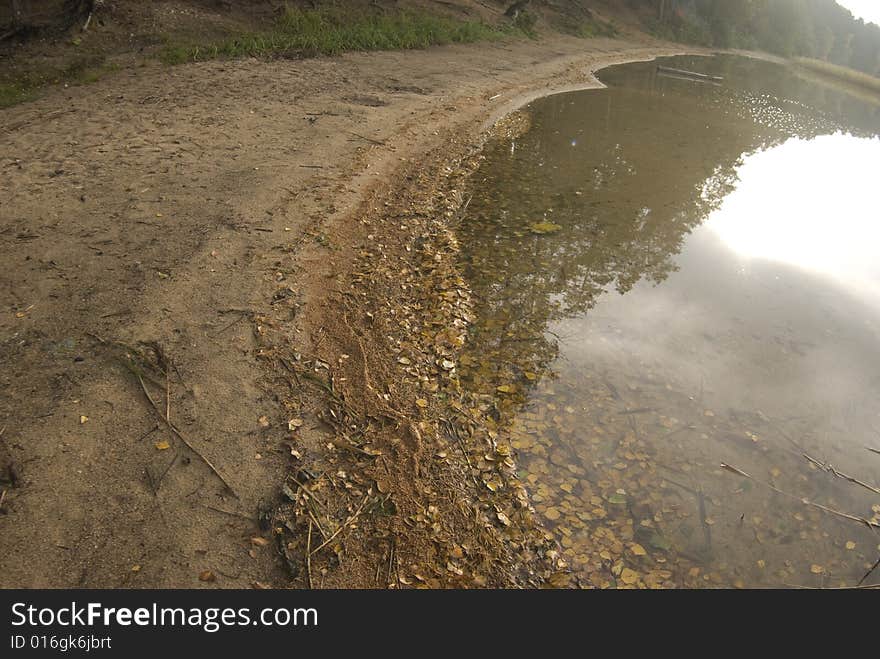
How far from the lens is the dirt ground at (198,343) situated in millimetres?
4066

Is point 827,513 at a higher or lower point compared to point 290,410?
lower

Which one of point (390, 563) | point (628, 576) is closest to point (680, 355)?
point (628, 576)

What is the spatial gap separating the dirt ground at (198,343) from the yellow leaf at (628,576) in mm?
926

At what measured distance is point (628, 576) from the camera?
4391 millimetres

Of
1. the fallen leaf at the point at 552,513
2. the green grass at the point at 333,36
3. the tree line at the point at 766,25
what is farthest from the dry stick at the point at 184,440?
the tree line at the point at 766,25

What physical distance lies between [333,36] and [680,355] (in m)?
15.7

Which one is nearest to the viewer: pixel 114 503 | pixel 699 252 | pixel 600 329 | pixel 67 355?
pixel 114 503

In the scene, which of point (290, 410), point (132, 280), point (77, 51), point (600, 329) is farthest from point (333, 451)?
point (77, 51)

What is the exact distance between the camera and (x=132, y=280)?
6461 millimetres

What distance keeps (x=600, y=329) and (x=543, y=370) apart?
1343 mm

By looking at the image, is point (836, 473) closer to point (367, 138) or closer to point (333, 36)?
point (367, 138)

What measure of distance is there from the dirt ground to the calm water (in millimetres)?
1108

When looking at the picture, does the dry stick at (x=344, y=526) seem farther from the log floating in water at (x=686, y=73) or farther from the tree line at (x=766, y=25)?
the tree line at (x=766, y=25)

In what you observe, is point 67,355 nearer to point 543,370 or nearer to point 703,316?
point 543,370
